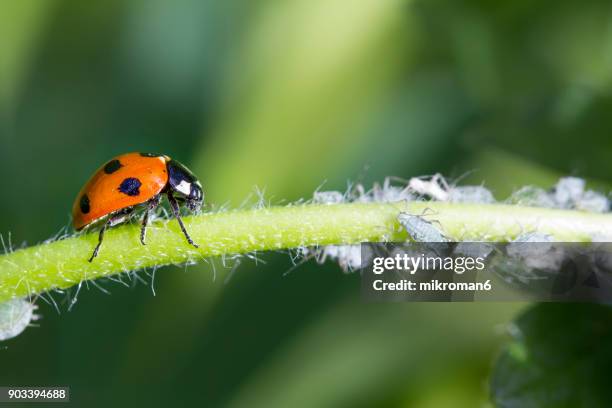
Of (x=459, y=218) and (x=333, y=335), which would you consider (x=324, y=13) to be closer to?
(x=333, y=335)

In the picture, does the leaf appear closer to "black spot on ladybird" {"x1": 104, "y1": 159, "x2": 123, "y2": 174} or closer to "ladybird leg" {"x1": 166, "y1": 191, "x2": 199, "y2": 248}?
"ladybird leg" {"x1": 166, "y1": 191, "x2": 199, "y2": 248}

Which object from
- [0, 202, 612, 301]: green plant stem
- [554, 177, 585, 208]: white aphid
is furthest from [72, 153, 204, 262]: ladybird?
[554, 177, 585, 208]: white aphid

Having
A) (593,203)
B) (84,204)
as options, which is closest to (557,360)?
(593,203)

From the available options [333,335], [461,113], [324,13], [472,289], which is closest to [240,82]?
[324,13]

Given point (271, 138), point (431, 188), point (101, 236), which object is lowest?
point (101, 236)

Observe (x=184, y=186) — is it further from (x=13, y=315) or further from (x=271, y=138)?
(x=271, y=138)

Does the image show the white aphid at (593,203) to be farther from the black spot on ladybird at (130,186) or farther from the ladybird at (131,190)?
the black spot on ladybird at (130,186)
